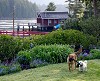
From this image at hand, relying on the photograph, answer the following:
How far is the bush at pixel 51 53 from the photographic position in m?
13.8

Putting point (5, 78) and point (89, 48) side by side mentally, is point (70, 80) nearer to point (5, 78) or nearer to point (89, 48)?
point (5, 78)

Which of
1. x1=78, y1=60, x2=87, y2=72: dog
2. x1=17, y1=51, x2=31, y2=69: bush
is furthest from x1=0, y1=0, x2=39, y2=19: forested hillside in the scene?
x1=78, y1=60, x2=87, y2=72: dog

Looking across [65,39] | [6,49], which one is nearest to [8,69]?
[6,49]

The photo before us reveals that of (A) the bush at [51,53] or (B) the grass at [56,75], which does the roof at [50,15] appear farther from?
(B) the grass at [56,75]

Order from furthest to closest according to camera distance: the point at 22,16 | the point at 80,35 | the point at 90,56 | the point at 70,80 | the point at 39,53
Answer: the point at 22,16
the point at 80,35
the point at 90,56
the point at 39,53
the point at 70,80

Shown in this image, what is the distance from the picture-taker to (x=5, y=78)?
Result: 439 inches

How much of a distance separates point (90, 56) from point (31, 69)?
348cm

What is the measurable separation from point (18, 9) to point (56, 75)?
352 ft

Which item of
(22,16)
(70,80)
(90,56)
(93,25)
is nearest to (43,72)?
(70,80)

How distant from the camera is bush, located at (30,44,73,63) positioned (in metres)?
13.8

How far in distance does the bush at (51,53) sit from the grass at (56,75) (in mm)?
1307

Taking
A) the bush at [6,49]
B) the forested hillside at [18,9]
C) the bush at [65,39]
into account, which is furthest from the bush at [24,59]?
the forested hillside at [18,9]

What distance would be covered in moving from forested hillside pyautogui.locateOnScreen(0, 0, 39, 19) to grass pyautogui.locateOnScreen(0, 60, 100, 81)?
9435cm

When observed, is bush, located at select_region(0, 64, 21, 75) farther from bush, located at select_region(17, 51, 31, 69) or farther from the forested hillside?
the forested hillside
